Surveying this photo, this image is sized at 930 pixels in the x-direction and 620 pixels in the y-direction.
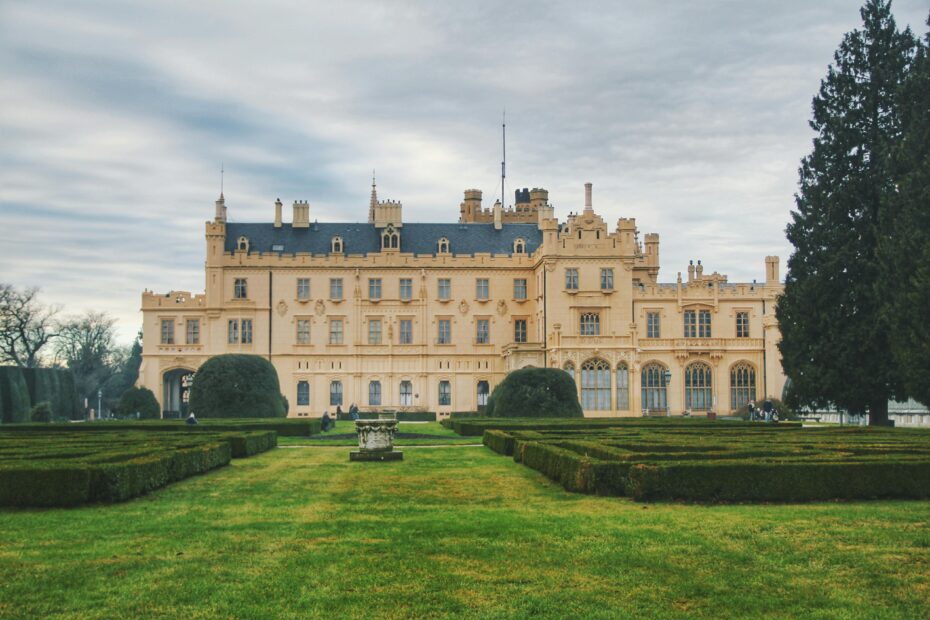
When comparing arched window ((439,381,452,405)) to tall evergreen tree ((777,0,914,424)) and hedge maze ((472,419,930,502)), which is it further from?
hedge maze ((472,419,930,502))

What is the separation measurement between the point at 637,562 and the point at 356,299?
185 ft

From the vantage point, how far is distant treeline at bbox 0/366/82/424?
52.4 m

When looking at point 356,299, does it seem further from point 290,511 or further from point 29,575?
point 29,575

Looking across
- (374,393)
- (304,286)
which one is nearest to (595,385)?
(374,393)

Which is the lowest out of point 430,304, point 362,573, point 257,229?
point 362,573

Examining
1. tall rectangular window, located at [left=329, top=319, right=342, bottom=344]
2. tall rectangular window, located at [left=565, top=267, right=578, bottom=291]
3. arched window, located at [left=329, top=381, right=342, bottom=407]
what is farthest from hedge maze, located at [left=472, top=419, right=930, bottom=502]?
tall rectangular window, located at [left=329, top=319, right=342, bottom=344]

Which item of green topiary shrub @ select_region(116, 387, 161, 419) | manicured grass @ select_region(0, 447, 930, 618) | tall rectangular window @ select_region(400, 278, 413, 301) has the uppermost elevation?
tall rectangular window @ select_region(400, 278, 413, 301)

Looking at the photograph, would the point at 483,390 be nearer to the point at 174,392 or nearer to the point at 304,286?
the point at 304,286

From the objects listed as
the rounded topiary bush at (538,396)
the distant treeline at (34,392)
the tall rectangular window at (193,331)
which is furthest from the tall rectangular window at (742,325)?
the distant treeline at (34,392)

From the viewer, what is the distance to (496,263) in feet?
222

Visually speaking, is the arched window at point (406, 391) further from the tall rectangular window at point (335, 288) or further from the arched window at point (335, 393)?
the tall rectangular window at point (335, 288)

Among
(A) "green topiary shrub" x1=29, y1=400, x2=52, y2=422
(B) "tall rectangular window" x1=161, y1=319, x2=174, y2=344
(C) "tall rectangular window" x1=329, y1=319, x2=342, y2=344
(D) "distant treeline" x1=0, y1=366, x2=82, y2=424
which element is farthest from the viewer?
(C) "tall rectangular window" x1=329, y1=319, x2=342, y2=344

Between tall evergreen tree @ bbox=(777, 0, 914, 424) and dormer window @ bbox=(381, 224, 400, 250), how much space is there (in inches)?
1311

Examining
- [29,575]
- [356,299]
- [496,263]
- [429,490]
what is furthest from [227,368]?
[29,575]
